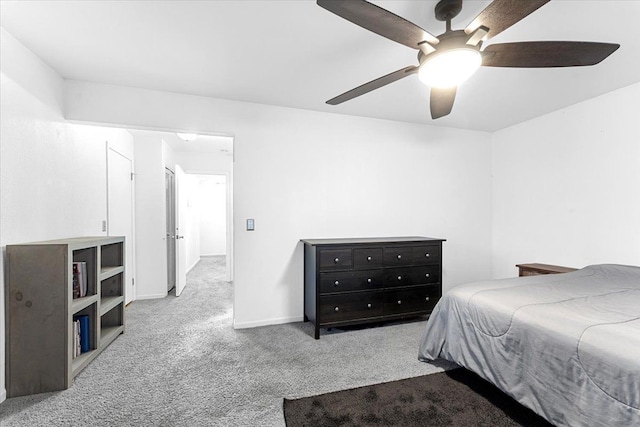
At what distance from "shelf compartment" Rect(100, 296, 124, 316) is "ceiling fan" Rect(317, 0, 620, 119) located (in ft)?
9.76

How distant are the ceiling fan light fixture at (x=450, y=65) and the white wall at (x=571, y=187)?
2.45 m

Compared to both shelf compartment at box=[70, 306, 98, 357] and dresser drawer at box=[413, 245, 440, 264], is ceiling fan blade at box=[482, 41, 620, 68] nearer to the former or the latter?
dresser drawer at box=[413, 245, 440, 264]

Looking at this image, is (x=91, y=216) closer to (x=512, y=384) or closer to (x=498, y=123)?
(x=512, y=384)

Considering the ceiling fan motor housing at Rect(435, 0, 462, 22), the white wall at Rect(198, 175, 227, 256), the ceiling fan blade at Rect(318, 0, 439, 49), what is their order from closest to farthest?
the ceiling fan blade at Rect(318, 0, 439, 49) → the ceiling fan motor housing at Rect(435, 0, 462, 22) → the white wall at Rect(198, 175, 227, 256)

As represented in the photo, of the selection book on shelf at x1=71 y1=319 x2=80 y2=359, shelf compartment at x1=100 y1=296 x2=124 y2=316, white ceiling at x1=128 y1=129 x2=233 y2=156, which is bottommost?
book on shelf at x1=71 y1=319 x2=80 y2=359

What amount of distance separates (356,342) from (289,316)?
893mm

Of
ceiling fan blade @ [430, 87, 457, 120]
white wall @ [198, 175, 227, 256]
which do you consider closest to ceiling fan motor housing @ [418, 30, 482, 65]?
ceiling fan blade @ [430, 87, 457, 120]

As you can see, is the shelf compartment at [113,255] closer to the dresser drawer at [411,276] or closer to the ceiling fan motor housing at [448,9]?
the dresser drawer at [411,276]

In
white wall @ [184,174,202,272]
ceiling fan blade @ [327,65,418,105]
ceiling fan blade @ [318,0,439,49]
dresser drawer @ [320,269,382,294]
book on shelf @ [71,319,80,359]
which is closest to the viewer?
ceiling fan blade @ [318,0,439,49]

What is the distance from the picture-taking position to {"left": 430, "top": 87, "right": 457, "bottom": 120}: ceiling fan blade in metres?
1.96

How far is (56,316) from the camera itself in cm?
206

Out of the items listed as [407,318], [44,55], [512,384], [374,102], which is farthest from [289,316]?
[44,55]

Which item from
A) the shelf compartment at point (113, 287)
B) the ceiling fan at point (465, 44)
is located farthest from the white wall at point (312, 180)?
the ceiling fan at point (465, 44)

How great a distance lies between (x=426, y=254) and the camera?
131 inches
